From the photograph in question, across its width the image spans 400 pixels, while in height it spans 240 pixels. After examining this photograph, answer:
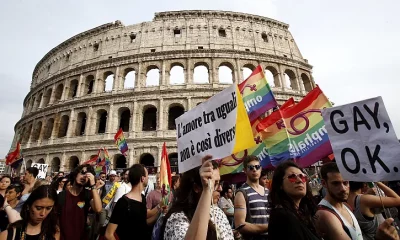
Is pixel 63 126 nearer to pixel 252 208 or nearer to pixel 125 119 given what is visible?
pixel 125 119

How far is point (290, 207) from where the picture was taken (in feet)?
6.61

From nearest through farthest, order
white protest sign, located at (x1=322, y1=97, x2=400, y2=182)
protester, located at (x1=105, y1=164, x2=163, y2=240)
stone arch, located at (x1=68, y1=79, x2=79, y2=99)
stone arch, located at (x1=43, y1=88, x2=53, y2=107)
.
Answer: white protest sign, located at (x1=322, y1=97, x2=400, y2=182)
protester, located at (x1=105, y1=164, x2=163, y2=240)
stone arch, located at (x1=68, y1=79, x2=79, y2=99)
stone arch, located at (x1=43, y1=88, x2=53, y2=107)

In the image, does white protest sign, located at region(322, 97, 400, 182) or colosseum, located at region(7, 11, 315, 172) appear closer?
white protest sign, located at region(322, 97, 400, 182)

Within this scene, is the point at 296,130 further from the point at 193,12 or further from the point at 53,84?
the point at 53,84

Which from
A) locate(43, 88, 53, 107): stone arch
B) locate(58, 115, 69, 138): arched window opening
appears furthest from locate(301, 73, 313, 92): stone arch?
locate(43, 88, 53, 107): stone arch

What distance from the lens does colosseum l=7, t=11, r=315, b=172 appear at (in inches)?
779

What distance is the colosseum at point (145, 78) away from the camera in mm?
19797

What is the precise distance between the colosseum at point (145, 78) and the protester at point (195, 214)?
16.4 m

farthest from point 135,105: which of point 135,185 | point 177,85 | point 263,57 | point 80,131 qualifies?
point 135,185

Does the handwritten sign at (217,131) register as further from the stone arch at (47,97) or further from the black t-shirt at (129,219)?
the stone arch at (47,97)

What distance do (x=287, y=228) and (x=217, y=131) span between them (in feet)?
3.62

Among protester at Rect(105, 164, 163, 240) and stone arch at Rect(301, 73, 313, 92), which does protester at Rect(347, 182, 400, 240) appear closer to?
protester at Rect(105, 164, 163, 240)

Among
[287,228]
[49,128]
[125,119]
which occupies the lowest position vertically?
[287,228]

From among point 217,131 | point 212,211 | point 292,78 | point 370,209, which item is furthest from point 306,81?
point 212,211
